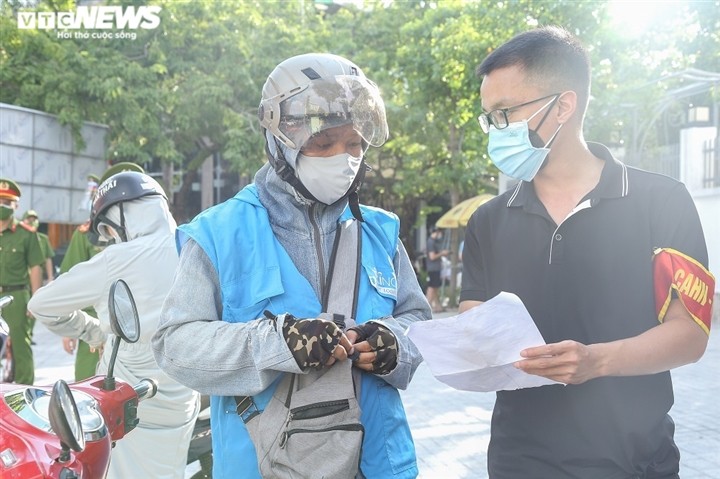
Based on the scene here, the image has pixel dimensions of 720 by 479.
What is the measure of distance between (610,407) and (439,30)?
16339 millimetres

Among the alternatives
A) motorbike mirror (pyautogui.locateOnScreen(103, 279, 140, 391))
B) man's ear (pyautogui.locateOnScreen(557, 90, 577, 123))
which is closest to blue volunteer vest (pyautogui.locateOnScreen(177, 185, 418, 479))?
motorbike mirror (pyautogui.locateOnScreen(103, 279, 140, 391))

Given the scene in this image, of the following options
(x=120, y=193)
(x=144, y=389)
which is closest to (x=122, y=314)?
(x=144, y=389)

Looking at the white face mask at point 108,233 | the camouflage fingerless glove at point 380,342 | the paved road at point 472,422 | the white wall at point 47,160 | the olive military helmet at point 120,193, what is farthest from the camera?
the white wall at point 47,160

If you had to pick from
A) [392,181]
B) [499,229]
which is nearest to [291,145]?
[499,229]

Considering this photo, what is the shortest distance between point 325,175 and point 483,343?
60cm

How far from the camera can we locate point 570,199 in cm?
243

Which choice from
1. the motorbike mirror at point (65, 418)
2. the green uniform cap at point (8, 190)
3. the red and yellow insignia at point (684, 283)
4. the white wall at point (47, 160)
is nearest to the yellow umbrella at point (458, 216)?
the white wall at point (47, 160)

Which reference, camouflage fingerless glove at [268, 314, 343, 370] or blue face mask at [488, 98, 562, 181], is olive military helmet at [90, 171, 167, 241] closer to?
blue face mask at [488, 98, 562, 181]

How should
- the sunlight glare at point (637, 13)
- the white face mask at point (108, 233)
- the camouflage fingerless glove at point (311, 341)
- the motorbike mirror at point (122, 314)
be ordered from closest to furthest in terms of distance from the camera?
the camouflage fingerless glove at point (311, 341) → the motorbike mirror at point (122, 314) → the white face mask at point (108, 233) → the sunlight glare at point (637, 13)

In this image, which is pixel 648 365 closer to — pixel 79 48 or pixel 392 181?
pixel 79 48

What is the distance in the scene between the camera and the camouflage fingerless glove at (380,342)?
216 centimetres

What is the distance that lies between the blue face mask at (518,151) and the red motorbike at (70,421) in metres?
1.14

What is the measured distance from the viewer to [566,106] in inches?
97.0

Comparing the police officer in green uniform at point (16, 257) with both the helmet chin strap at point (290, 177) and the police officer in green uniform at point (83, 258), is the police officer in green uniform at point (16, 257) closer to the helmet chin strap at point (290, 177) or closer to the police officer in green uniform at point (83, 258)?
the police officer in green uniform at point (83, 258)
